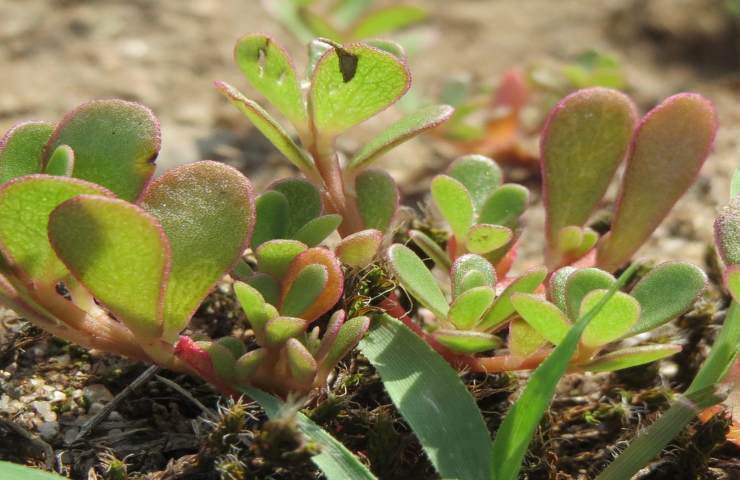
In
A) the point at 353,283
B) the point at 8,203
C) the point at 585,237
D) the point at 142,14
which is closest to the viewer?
the point at 8,203

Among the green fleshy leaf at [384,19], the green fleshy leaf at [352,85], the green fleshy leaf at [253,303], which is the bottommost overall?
the green fleshy leaf at [253,303]

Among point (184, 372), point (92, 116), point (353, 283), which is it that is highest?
point (92, 116)

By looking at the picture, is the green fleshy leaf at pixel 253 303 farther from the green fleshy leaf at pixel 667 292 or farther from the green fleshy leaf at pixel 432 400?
the green fleshy leaf at pixel 667 292

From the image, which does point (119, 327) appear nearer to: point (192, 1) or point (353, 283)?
point (353, 283)

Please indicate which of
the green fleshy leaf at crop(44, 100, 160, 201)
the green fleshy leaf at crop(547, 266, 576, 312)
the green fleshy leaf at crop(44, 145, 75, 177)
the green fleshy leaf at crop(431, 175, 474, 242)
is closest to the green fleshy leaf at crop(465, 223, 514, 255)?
the green fleshy leaf at crop(431, 175, 474, 242)

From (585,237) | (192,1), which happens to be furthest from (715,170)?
(192,1)

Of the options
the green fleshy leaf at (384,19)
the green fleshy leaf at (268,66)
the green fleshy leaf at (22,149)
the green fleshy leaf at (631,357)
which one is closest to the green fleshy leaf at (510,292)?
the green fleshy leaf at (631,357)
